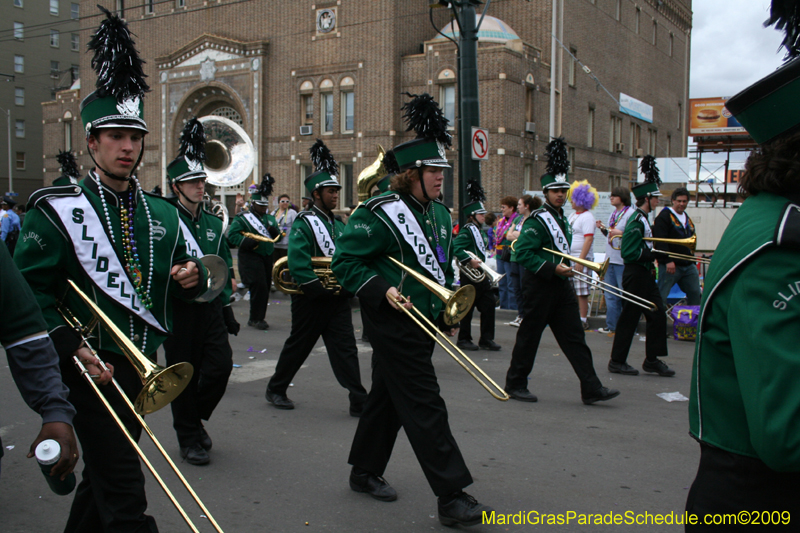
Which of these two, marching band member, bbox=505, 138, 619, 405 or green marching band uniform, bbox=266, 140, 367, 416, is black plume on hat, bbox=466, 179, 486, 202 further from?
green marching band uniform, bbox=266, 140, 367, 416

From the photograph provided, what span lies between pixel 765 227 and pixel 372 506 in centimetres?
303

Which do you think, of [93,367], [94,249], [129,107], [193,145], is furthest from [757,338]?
[193,145]

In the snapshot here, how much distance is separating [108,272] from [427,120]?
2.51m

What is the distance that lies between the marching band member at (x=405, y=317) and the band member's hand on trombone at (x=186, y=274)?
3.72 ft

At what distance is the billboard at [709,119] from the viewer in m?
36.2

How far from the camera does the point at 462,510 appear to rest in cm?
368

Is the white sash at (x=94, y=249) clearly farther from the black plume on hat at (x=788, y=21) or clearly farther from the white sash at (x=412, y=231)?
the black plume on hat at (x=788, y=21)

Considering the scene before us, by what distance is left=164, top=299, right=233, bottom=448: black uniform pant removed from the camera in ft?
15.7

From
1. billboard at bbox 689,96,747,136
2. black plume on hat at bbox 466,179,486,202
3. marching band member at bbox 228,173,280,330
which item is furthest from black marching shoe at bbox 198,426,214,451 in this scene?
billboard at bbox 689,96,747,136

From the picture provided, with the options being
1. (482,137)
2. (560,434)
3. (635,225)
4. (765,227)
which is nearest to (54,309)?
(765,227)

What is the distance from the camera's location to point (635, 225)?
780cm

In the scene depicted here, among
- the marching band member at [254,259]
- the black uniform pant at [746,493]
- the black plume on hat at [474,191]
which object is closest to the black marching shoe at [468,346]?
the black plume on hat at [474,191]

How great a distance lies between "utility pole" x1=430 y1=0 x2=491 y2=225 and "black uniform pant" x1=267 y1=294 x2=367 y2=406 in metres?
5.60

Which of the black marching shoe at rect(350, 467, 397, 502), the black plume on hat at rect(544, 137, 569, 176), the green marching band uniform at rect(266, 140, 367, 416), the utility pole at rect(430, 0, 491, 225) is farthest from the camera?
the utility pole at rect(430, 0, 491, 225)
